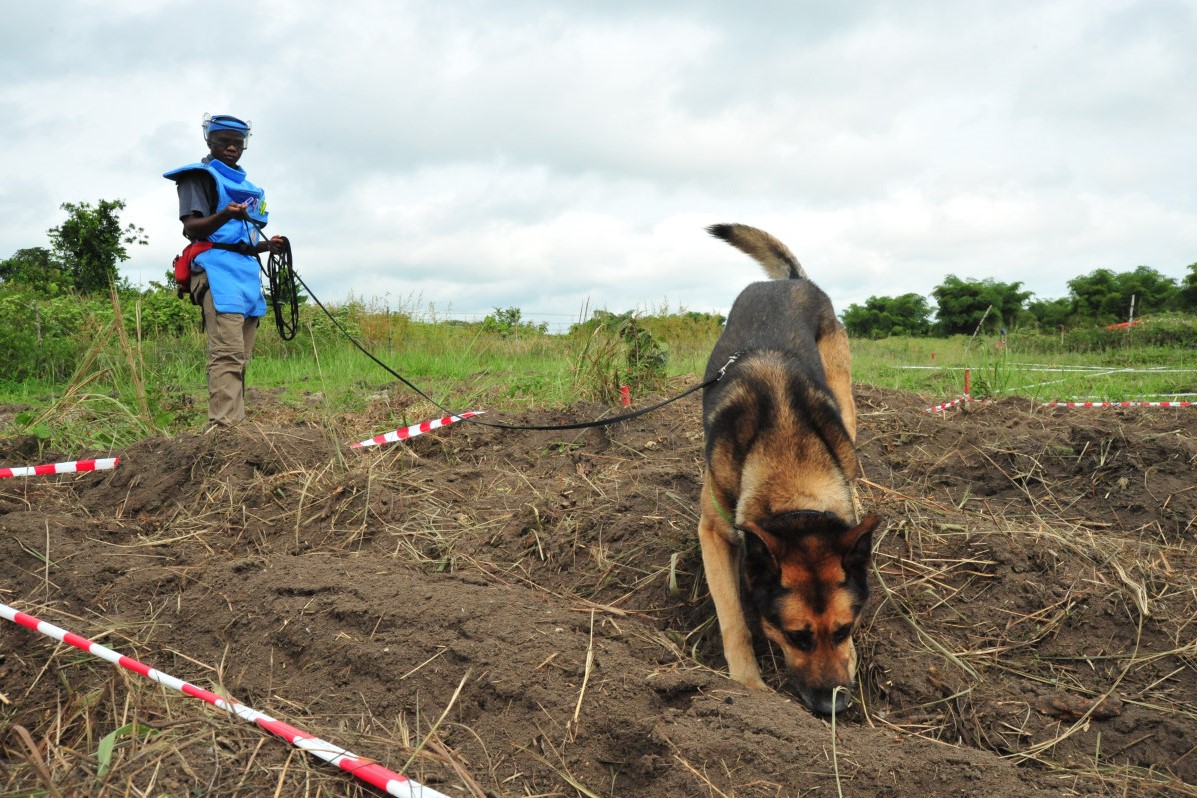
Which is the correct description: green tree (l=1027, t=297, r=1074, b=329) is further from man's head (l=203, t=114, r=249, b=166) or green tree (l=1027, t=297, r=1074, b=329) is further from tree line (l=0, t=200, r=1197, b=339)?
man's head (l=203, t=114, r=249, b=166)

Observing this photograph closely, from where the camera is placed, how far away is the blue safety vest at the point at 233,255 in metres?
Result: 5.75

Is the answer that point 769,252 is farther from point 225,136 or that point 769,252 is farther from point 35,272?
point 35,272

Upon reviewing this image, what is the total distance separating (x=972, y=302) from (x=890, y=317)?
11.7ft

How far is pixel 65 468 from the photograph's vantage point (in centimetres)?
515

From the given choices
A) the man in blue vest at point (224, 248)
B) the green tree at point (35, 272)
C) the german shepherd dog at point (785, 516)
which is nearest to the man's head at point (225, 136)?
the man in blue vest at point (224, 248)

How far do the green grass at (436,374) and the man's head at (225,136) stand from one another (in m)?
1.62

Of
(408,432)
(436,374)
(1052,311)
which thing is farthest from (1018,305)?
(408,432)

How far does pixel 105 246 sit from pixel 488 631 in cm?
2288

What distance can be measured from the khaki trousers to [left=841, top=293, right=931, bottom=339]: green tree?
2536 cm

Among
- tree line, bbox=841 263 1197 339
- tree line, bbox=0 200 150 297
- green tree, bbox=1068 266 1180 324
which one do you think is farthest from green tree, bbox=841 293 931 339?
tree line, bbox=0 200 150 297

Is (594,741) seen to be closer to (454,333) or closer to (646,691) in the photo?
(646,691)

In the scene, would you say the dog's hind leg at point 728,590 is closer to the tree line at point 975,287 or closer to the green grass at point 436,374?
the green grass at point 436,374

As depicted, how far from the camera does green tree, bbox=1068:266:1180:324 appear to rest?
2184 centimetres

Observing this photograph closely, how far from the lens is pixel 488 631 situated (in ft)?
9.37
